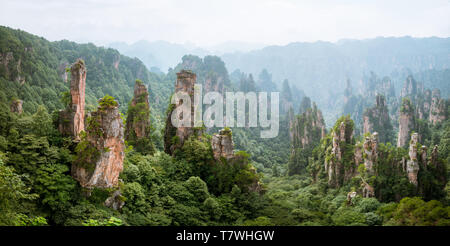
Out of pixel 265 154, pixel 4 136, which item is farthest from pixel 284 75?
pixel 4 136

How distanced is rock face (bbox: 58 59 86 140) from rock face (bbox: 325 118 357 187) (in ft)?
74.4

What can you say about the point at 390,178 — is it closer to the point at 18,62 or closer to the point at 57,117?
the point at 57,117

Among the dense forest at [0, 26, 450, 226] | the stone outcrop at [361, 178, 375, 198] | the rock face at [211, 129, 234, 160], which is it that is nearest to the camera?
the dense forest at [0, 26, 450, 226]

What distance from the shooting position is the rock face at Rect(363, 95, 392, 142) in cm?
6481

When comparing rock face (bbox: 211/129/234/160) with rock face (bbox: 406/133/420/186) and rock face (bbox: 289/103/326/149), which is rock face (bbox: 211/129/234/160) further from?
rock face (bbox: 289/103/326/149)

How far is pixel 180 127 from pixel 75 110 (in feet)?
29.7

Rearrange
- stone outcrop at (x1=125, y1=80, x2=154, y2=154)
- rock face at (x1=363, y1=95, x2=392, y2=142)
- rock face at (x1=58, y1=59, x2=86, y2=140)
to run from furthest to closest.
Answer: rock face at (x1=363, y1=95, x2=392, y2=142) → stone outcrop at (x1=125, y1=80, x2=154, y2=154) → rock face at (x1=58, y1=59, x2=86, y2=140)

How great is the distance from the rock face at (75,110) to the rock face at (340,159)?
2267 centimetres

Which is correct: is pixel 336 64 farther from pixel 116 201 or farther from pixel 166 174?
pixel 116 201

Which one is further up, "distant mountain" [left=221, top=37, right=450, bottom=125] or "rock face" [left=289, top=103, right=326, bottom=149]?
"distant mountain" [left=221, top=37, right=450, bottom=125]

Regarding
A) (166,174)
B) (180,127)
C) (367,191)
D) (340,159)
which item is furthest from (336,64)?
(166,174)

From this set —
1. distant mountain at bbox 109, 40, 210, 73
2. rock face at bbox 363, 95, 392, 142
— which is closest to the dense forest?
rock face at bbox 363, 95, 392, 142

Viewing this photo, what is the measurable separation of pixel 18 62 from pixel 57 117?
35.2 metres
